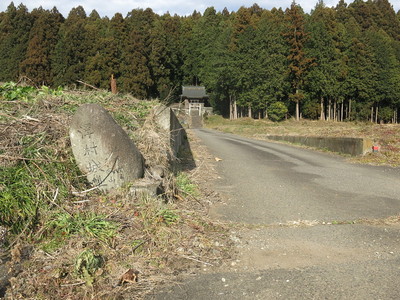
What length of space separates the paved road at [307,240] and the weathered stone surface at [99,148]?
5.41 feet

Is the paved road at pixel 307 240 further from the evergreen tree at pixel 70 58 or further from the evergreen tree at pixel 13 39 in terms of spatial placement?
the evergreen tree at pixel 13 39

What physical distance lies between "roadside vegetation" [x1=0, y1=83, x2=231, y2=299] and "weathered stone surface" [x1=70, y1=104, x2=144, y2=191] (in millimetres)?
162

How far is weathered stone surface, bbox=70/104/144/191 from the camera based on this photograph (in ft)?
15.8

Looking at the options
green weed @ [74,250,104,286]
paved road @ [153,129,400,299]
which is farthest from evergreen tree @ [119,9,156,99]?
green weed @ [74,250,104,286]

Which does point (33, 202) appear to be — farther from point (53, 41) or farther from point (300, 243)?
point (53, 41)

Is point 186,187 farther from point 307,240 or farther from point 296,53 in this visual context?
point 296,53

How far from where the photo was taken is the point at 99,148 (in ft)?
16.0

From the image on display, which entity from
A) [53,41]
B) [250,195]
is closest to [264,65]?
[53,41]

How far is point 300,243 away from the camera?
4.49m

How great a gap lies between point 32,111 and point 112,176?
1.78 metres

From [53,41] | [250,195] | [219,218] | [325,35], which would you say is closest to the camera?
[219,218]

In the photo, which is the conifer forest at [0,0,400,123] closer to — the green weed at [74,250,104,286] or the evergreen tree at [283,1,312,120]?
the evergreen tree at [283,1,312,120]

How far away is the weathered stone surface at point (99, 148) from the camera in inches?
189

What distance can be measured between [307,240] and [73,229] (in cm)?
274
